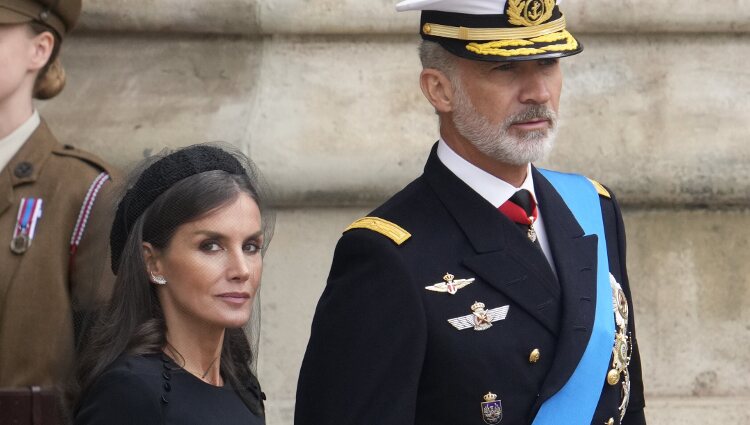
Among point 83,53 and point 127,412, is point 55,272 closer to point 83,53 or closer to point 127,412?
point 127,412

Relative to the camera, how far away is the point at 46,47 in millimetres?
4812

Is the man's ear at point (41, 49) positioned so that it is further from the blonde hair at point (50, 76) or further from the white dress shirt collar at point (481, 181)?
the white dress shirt collar at point (481, 181)

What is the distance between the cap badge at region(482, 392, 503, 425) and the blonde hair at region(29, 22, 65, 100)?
1.81 metres

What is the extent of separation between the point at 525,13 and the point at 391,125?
6.77 feet

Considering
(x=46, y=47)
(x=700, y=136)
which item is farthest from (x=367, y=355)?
(x=700, y=136)

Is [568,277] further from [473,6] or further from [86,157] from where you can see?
[86,157]

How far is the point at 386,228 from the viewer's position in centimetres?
382

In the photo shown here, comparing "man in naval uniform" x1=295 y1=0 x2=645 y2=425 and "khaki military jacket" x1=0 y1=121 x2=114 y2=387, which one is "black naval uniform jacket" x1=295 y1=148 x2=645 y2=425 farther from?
"khaki military jacket" x1=0 y1=121 x2=114 y2=387

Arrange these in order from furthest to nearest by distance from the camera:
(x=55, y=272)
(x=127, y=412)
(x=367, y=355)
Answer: (x=55, y=272)
(x=367, y=355)
(x=127, y=412)

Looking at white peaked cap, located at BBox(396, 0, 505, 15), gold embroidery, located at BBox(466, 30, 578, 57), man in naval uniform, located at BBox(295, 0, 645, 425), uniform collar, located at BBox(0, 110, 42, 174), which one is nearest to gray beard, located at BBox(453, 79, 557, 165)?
man in naval uniform, located at BBox(295, 0, 645, 425)

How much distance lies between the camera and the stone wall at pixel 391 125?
587cm

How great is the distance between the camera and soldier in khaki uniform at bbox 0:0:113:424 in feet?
14.8

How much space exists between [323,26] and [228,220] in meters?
2.42

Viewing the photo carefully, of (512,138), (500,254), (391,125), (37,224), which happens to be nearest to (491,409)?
(500,254)
